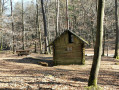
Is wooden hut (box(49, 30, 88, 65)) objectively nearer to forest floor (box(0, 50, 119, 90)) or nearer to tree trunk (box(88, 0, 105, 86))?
forest floor (box(0, 50, 119, 90))

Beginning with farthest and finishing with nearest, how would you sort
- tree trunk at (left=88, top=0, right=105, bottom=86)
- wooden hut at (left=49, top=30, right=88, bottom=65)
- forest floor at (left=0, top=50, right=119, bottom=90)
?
1. wooden hut at (left=49, top=30, right=88, bottom=65)
2. forest floor at (left=0, top=50, right=119, bottom=90)
3. tree trunk at (left=88, top=0, right=105, bottom=86)

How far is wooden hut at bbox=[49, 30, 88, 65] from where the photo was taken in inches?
595

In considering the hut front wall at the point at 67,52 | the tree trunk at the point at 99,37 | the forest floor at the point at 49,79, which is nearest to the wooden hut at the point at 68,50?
the hut front wall at the point at 67,52

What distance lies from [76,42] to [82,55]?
1.87m

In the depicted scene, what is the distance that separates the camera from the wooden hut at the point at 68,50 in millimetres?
15125

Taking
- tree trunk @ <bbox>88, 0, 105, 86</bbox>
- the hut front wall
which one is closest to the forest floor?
tree trunk @ <bbox>88, 0, 105, 86</bbox>

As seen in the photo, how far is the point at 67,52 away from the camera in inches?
603

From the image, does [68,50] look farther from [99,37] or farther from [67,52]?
[99,37]

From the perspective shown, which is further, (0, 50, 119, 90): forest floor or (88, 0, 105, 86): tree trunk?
(0, 50, 119, 90): forest floor

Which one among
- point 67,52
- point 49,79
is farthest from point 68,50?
point 49,79

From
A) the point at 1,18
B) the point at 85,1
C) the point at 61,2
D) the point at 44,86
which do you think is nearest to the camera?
the point at 44,86

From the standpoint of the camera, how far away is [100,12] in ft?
Answer: 20.5

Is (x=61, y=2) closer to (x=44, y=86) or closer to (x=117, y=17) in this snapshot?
(x=117, y=17)

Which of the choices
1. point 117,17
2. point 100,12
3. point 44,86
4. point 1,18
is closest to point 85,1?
point 117,17
